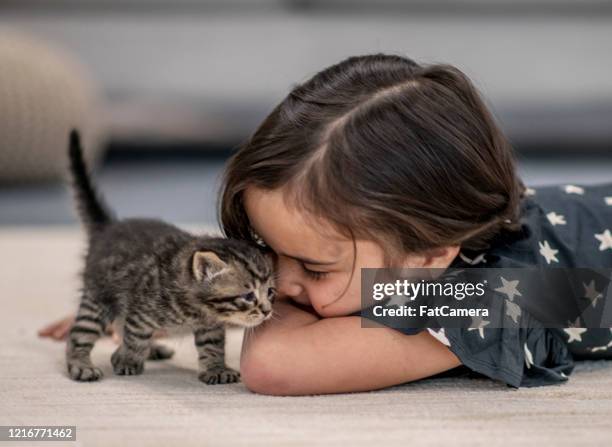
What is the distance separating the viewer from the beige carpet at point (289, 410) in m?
1.07

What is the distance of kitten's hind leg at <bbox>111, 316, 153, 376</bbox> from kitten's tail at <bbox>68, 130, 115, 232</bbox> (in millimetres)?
392

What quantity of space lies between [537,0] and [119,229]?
9.08ft

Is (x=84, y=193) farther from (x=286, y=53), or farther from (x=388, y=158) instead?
(x=286, y=53)

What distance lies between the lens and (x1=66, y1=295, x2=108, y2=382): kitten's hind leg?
137 cm

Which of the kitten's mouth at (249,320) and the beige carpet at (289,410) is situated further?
the kitten's mouth at (249,320)

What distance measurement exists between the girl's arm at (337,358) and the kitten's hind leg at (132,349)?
0.16 meters

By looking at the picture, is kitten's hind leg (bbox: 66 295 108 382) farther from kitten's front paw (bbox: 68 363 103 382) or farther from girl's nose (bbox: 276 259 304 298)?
girl's nose (bbox: 276 259 304 298)

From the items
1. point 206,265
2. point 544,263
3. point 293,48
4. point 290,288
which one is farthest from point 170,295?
point 293,48

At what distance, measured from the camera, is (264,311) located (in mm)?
1350

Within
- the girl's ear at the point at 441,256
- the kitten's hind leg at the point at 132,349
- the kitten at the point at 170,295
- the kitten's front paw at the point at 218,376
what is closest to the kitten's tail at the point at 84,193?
the kitten at the point at 170,295

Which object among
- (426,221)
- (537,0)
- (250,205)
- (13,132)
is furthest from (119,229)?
(537,0)

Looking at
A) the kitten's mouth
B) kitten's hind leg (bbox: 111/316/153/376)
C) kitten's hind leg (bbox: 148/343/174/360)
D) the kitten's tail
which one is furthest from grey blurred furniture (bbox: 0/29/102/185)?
the kitten's mouth

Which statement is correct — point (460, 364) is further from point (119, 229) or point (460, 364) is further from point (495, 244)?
point (119, 229)

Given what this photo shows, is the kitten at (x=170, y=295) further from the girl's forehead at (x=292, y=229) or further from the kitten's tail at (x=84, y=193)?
the kitten's tail at (x=84, y=193)
